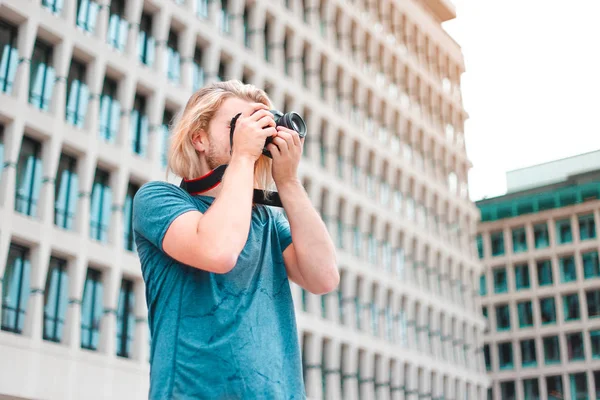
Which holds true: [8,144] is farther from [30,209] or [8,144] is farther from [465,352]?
[465,352]

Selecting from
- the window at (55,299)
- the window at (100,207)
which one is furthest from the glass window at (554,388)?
the window at (55,299)

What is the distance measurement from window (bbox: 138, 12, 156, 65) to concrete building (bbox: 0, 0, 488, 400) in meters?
0.06

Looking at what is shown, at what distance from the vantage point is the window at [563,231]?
6400 centimetres

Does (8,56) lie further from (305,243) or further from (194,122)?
(305,243)

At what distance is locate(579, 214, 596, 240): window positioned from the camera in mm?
62938

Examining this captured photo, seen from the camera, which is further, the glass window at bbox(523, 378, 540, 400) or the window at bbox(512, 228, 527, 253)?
the window at bbox(512, 228, 527, 253)

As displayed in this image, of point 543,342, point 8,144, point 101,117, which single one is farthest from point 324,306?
point 543,342

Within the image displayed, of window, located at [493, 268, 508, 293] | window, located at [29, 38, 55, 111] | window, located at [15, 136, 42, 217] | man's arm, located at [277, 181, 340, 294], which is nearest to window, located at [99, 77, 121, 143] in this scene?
window, located at [29, 38, 55, 111]

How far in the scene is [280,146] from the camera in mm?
2883

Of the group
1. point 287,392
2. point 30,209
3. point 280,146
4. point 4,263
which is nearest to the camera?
point 287,392

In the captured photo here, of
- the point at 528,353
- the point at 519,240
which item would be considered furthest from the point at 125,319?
the point at 519,240

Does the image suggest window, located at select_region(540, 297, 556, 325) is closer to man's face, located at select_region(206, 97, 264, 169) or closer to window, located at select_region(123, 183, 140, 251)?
window, located at select_region(123, 183, 140, 251)

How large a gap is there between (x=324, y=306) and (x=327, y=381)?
3.23 metres

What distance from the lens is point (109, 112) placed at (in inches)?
1131
